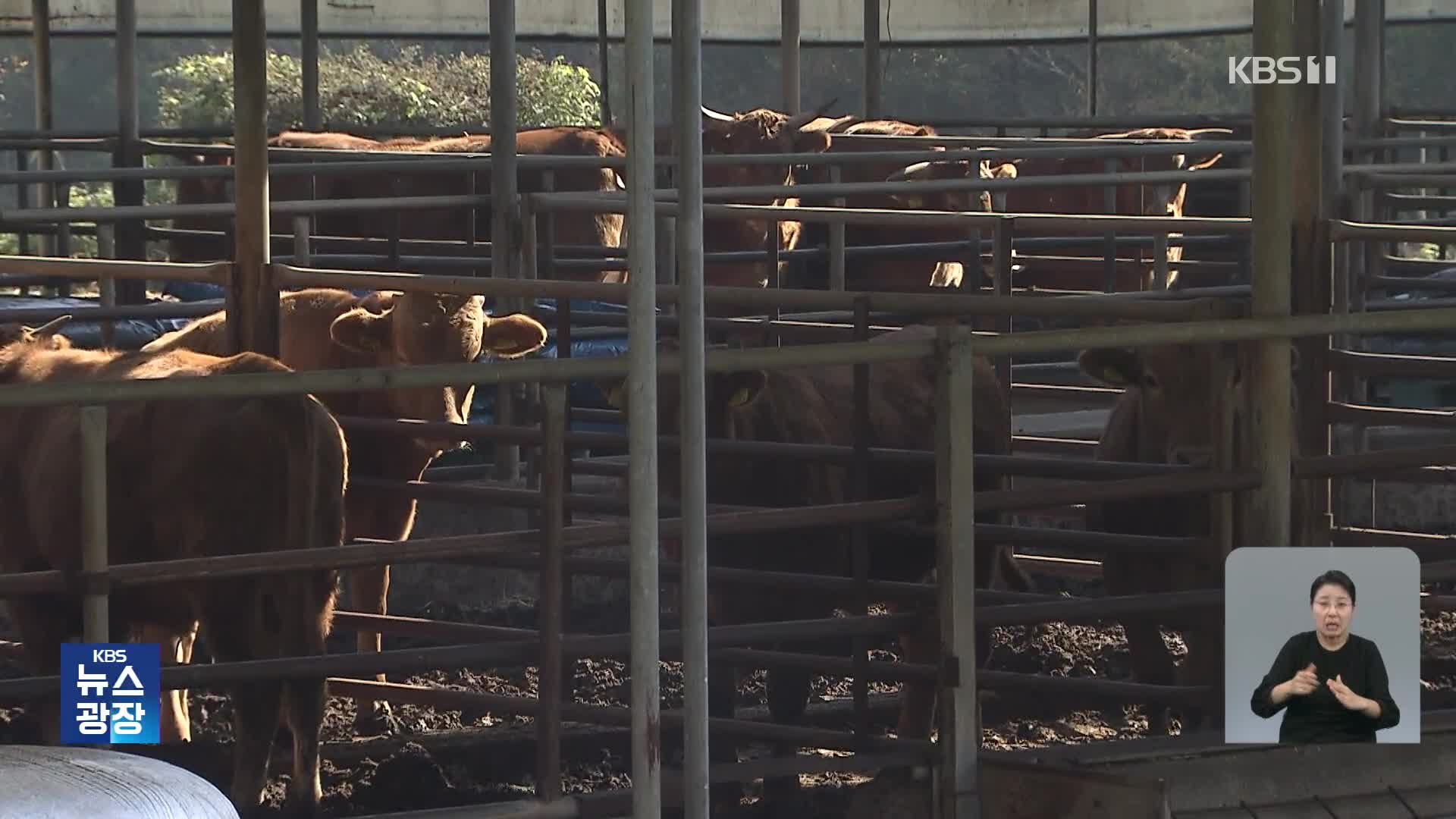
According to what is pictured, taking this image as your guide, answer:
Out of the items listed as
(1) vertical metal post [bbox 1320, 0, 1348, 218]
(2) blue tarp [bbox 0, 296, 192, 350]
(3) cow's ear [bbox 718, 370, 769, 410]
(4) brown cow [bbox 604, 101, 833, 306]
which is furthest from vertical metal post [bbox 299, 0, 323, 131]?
(3) cow's ear [bbox 718, 370, 769, 410]

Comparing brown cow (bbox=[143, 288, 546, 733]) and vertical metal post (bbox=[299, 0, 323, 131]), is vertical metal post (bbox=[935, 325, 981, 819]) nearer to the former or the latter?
brown cow (bbox=[143, 288, 546, 733])

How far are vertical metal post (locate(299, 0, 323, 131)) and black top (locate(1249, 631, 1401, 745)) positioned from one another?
385 inches

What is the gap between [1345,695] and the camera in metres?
3.81

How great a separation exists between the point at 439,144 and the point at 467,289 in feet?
28.3

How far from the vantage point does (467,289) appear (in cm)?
585

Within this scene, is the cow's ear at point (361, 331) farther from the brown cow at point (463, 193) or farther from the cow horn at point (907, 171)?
the cow horn at point (907, 171)

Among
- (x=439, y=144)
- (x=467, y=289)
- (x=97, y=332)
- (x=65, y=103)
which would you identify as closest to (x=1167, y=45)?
(x=65, y=103)

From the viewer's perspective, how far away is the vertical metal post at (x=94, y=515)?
4.12 metres

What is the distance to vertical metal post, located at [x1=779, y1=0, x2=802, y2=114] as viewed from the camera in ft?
45.4

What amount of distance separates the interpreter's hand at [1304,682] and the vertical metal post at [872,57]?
10571 mm

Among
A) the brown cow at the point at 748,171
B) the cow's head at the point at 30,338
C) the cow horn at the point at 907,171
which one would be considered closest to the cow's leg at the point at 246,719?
the cow's head at the point at 30,338

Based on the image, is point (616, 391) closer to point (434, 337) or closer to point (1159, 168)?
point (434, 337)

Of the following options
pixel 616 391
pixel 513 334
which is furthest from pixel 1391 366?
pixel 513 334

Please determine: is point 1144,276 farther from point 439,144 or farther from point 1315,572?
point 1315,572
